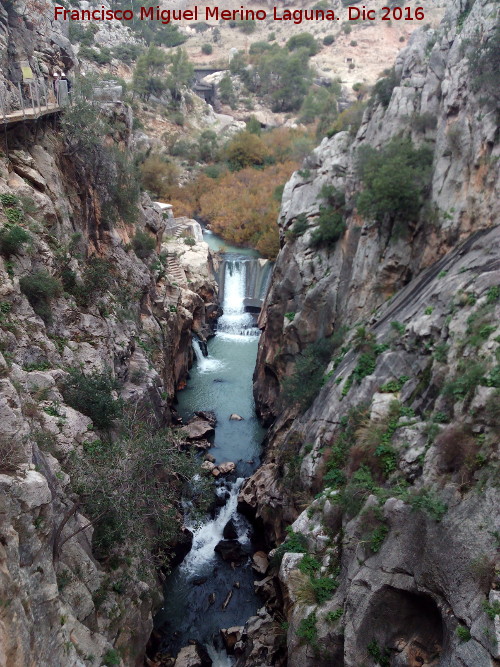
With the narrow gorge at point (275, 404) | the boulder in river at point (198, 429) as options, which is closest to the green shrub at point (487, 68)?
the narrow gorge at point (275, 404)

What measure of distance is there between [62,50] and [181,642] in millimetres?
24121

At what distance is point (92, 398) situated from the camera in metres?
13.0

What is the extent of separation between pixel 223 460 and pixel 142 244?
1138 centimetres

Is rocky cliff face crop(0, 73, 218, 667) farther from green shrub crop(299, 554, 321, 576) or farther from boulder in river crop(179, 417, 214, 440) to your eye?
green shrub crop(299, 554, 321, 576)

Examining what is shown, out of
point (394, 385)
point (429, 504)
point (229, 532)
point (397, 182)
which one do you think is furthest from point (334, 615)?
point (397, 182)

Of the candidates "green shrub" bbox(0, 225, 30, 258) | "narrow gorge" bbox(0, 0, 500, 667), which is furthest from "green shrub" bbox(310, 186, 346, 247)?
"green shrub" bbox(0, 225, 30, 258)

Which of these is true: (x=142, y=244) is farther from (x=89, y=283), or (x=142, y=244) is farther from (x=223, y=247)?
(x=223, y=247)

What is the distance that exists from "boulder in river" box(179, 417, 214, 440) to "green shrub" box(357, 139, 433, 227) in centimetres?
1236

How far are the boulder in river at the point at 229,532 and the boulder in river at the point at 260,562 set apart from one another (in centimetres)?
115

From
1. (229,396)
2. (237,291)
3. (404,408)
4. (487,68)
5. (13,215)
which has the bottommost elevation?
(229,396)

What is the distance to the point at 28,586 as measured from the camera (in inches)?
305

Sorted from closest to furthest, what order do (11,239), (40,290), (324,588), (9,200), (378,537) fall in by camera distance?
(378,537), (324,588), (11,239), (40,290), (9,200)

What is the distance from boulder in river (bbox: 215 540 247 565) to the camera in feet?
56.6

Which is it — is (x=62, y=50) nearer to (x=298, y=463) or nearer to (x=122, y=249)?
(x=122, y=249)
